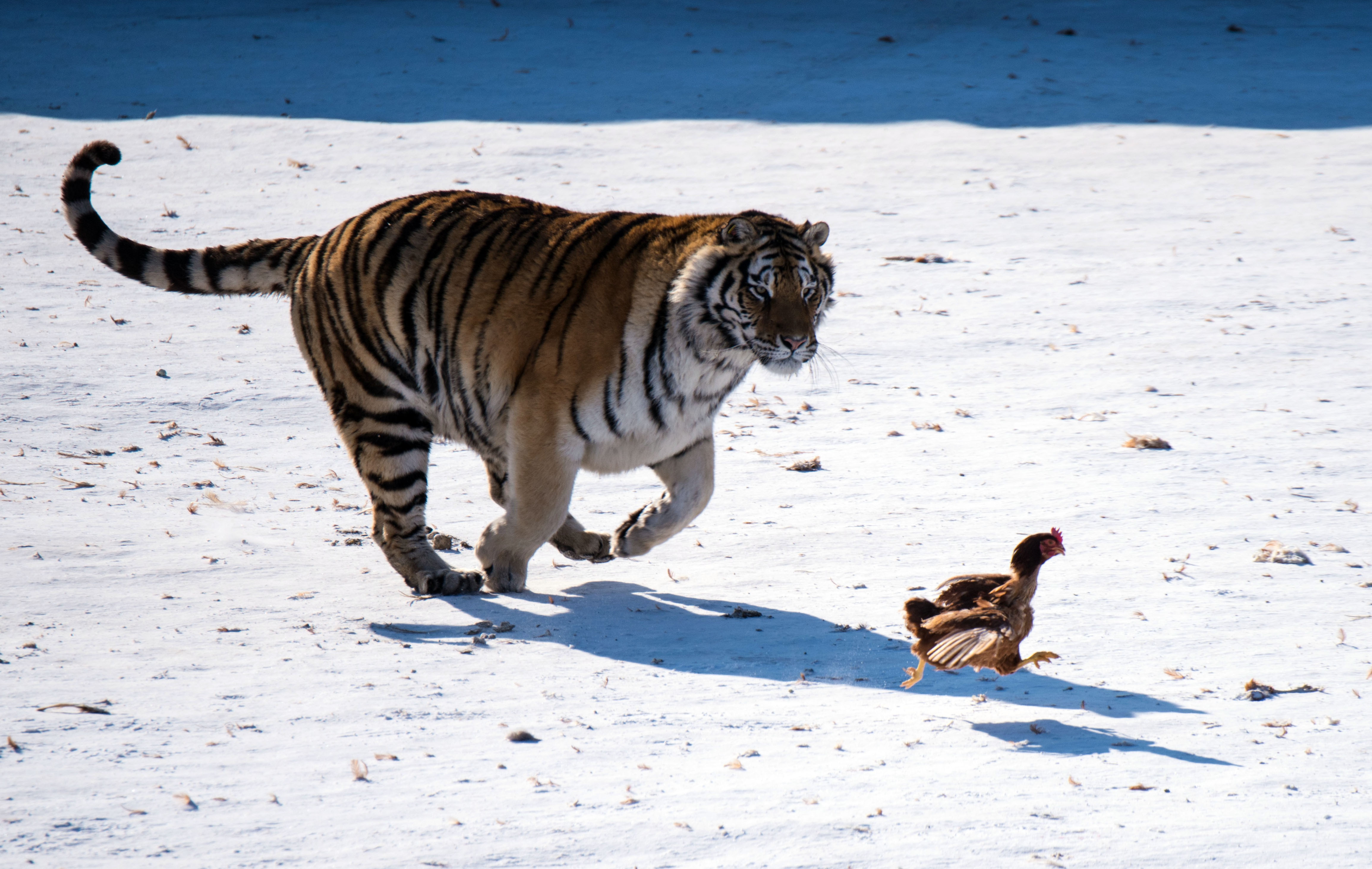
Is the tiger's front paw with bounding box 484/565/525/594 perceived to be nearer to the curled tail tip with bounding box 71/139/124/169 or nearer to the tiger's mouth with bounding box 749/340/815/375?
the tiger's mouth with bounding box 749/340/815/375

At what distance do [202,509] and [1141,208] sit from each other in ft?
20.3

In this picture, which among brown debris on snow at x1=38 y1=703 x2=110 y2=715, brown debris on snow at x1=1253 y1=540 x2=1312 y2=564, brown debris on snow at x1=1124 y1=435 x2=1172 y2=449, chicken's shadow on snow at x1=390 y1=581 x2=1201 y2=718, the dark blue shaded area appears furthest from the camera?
the dark blue shaded area

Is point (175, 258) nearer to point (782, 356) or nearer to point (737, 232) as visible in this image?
point (737, 232)

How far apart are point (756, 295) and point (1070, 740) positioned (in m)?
1.59

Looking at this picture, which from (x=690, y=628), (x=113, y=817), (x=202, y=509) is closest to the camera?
(x=113, y=817)

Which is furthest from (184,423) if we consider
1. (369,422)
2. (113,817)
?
(113,817)

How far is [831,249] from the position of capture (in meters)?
8.40

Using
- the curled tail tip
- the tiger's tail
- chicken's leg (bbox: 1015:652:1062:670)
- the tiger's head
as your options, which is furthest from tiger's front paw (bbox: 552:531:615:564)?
the curled tail tip

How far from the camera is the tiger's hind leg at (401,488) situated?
4434 mm

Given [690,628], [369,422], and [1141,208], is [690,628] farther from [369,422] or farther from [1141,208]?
[1141,208]

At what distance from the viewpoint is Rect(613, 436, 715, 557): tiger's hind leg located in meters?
4.40

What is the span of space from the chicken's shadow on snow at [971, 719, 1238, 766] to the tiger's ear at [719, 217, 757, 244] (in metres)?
1.61

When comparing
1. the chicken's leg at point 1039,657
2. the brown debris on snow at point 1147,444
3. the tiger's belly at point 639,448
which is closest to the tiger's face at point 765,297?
the tiger's belly at point 639,448

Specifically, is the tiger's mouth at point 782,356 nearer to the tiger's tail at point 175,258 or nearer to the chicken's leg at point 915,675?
the chicken's leg at point 915,675
